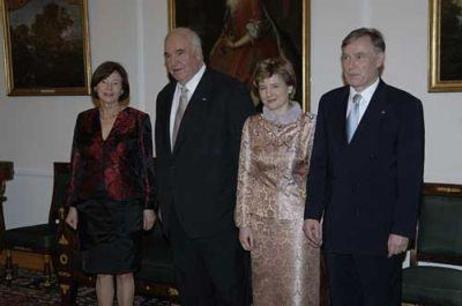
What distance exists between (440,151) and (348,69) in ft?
5.30

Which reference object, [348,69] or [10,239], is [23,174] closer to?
[10,239]

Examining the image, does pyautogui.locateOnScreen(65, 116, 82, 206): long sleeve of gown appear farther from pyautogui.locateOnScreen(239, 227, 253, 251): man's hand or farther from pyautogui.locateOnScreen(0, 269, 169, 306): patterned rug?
pyautogui.locateOnScreen(0, 269, 169, 306): patterned rug

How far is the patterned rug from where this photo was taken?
4.91 metres

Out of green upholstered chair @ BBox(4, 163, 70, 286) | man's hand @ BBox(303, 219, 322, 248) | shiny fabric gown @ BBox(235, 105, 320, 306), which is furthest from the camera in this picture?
green upholstered chair @ BBox(4, 163, 70, 286)

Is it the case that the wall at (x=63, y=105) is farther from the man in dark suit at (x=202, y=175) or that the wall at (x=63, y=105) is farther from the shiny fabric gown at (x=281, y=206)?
the shiny fabric gown at (x=281, y=206)

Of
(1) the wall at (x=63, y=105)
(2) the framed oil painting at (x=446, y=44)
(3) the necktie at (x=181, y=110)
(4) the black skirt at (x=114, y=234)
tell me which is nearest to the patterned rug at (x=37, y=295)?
(1) the wall at (x=63, y=105)

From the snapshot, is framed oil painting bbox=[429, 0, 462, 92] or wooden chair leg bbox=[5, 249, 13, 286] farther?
wooden chair leg bbox=[5, 249, 13, 286]

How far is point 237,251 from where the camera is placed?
3398mm

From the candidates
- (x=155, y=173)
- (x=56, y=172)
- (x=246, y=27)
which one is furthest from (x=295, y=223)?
(x=56, y=172)

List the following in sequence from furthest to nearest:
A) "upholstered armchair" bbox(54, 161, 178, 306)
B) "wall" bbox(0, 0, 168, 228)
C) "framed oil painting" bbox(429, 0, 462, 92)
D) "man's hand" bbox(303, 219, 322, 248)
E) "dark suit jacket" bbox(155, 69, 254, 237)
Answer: "wall" bbox(0, 0, 168, 228) < "upholstered armchair" bbox(54, 161, 178, 306) < "framed oil painting" bbox(429, 0, 462, 92) < "dark suit jacket" bbox(155, 69, 254, 237) < "man's hand" bbox(303, 219, 322, 248)

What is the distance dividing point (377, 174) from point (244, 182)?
0.72 meters

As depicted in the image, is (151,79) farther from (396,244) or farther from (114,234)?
(396,244)

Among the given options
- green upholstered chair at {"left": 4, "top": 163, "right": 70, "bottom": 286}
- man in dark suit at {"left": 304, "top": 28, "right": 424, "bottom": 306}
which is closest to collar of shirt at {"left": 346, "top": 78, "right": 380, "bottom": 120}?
man in dark suit at {"left": 304, "top": 28, "right": 424, "bottom": 306}

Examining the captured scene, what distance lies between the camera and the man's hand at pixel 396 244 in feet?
9.11
